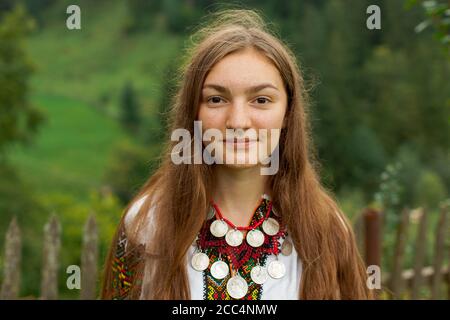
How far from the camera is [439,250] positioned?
14.0ft

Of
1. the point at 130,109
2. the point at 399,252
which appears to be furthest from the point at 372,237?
the point at 130,109

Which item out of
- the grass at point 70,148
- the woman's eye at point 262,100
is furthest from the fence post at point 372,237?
the grass at point 70,148

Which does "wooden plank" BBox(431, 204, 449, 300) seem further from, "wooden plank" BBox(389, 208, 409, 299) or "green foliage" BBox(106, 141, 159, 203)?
"green foliage" BBox(106, 141, 159, 203)

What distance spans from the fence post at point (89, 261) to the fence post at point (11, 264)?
309 mm

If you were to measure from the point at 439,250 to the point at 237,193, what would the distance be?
2.97 metres

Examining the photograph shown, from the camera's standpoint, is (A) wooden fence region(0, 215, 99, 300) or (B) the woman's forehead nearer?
(B) the woman's forehead

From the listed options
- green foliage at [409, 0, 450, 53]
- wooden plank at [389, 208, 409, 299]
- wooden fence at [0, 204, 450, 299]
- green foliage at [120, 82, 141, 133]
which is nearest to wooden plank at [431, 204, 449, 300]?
wooden fence at [0, 204, 450, 299]

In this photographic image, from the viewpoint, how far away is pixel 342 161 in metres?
22.9

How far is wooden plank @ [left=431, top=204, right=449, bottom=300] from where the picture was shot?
13.6ft

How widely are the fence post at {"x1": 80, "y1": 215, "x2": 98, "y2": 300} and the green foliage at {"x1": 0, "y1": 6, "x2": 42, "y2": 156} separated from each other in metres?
11.4

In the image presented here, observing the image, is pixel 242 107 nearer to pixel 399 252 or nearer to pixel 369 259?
pixel 369 259

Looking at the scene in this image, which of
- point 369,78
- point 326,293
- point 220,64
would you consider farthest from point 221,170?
point 369,78

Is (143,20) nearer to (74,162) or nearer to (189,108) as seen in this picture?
(74,162)

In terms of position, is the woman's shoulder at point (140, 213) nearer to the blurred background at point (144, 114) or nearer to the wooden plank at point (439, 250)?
the blurred background at point (144, 114)
